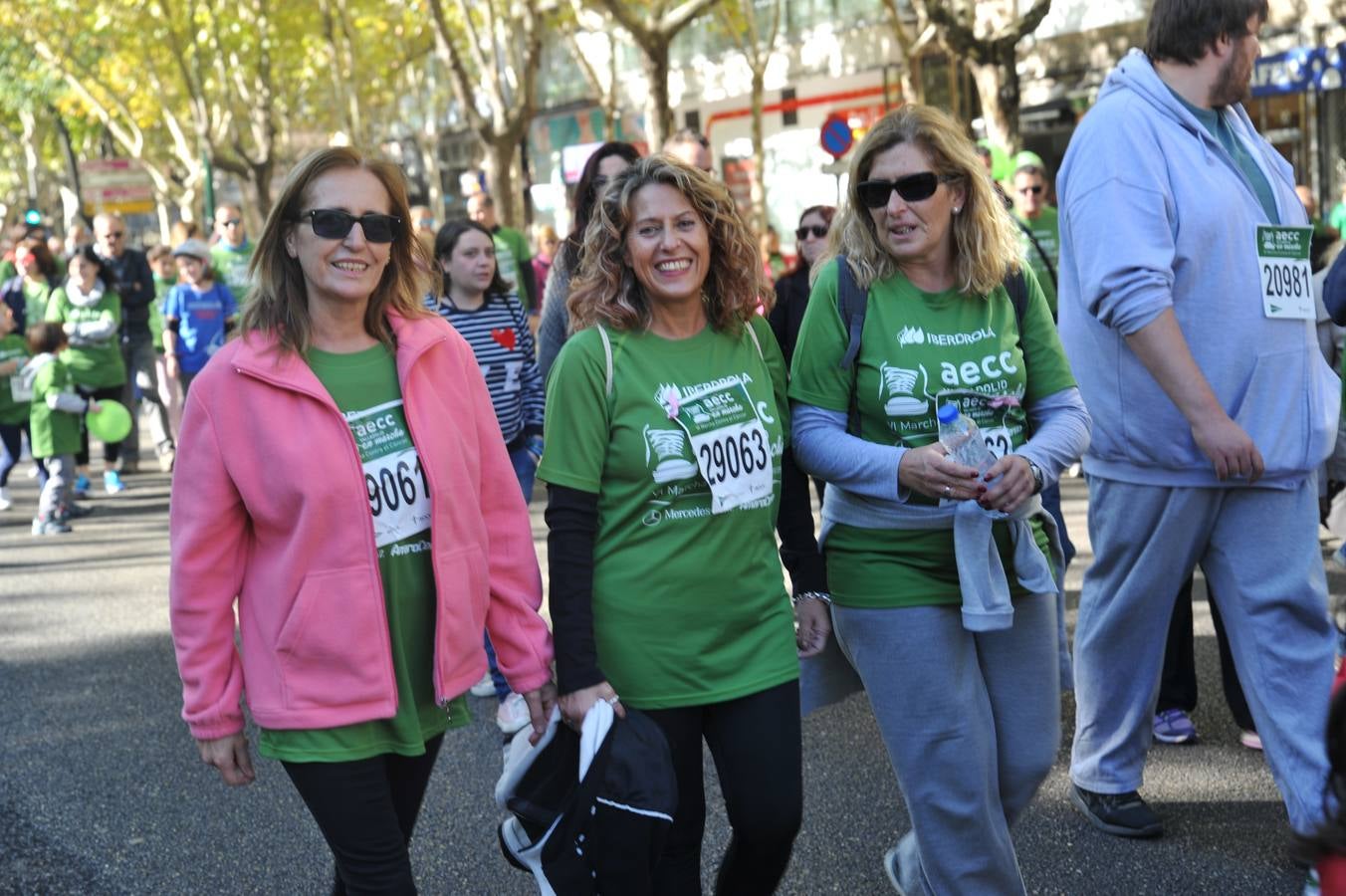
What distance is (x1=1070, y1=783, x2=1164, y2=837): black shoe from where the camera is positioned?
4.62 metres

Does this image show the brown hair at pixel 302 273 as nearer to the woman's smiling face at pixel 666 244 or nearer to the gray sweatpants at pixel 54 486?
the woman's smiling face at pixel 666 244

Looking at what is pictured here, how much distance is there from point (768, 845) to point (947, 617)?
636mm

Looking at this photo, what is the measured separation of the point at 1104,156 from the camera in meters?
4.18

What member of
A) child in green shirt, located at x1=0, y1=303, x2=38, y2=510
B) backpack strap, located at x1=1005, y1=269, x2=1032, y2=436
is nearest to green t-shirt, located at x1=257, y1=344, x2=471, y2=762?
backpack strap, located at x1=1005, y1=269, x2=1032, y2=436

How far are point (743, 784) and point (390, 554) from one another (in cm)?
86

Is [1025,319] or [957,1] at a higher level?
[957,1]

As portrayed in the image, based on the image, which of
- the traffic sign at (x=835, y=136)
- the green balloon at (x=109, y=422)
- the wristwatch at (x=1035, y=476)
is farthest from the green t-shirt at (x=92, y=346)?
the wristwatch at (x=1035, y=476)

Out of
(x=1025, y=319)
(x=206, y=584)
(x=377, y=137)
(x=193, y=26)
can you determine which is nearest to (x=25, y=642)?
(x=206, y=584)

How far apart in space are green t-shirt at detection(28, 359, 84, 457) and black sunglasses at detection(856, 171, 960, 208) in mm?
9614

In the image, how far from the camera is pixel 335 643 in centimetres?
315

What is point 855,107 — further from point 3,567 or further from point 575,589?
point 575,589

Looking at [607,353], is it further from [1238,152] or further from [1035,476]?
[1238,152]

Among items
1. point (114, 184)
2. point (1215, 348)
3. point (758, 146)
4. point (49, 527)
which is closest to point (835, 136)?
point (49, 527)

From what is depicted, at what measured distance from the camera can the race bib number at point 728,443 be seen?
337 cm
